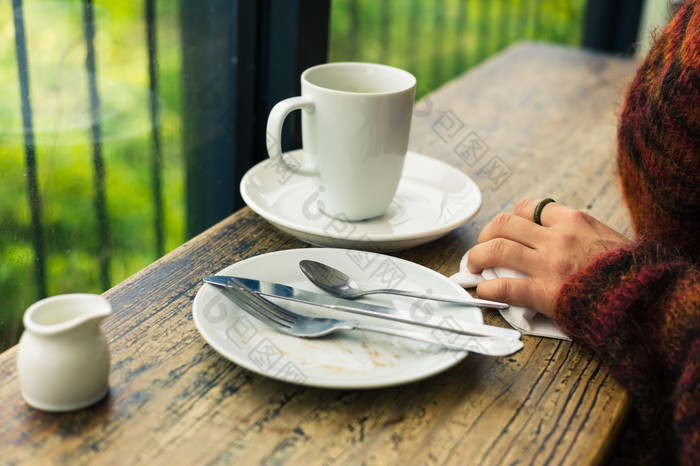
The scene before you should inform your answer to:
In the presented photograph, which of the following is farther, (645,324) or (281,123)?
(281,123)

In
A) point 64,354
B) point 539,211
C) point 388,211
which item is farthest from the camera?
point 388,211

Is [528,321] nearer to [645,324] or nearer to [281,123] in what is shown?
[645,324]

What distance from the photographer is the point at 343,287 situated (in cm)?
64

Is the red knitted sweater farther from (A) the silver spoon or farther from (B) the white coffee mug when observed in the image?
(B) the white coffee mug

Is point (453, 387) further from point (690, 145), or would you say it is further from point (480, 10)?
point (480, 10)

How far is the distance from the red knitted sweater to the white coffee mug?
0.27m

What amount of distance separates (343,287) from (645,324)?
0.91 ft

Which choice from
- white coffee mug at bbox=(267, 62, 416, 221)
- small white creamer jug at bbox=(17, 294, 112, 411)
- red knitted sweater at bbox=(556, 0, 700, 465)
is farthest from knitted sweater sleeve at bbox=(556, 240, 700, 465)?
small white creamer jug at bbox=(17, 294, 112, 411)

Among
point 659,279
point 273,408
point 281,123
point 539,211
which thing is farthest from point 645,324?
point 281,123

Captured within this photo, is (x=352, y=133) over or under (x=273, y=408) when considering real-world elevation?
over

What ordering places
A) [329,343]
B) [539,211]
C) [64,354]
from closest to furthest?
[64,354] → [329,343] → [539,211]

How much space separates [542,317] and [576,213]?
125 mm

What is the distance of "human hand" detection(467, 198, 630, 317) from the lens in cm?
63

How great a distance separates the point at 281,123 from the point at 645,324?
0.43m
